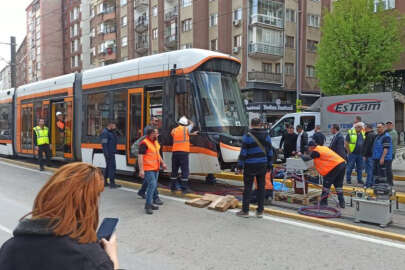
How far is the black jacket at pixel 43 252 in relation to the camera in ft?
4.85

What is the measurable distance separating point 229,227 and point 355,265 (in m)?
2.10

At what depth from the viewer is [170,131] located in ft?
28.2

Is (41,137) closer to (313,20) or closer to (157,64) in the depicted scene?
(157,64)

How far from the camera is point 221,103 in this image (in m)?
8.53

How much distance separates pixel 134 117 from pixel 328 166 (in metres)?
4.94

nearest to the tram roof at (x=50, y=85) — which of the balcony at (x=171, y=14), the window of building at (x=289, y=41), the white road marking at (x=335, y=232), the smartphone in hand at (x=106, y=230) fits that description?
the white road marking at (x=335, y=232)

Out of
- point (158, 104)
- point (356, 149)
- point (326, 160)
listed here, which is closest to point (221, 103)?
point (158, 104)

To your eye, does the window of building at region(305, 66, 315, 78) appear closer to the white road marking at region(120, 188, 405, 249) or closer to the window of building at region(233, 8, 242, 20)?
the window of building at region(233, 8, 242, 20)

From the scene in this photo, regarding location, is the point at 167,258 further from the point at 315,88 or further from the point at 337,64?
the point at 315,88

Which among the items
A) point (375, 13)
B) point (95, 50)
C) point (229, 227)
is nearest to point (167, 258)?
point (229, 227)

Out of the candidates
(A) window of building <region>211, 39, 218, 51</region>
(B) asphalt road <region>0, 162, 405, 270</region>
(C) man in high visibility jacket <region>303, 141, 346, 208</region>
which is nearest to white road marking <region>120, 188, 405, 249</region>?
(B) asphalt road <region>0, 162, 405, 270</region>

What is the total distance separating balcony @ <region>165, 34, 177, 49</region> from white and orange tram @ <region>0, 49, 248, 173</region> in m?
28.9

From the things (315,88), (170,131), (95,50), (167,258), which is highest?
(95,50)

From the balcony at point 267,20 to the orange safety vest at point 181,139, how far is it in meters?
28.8
